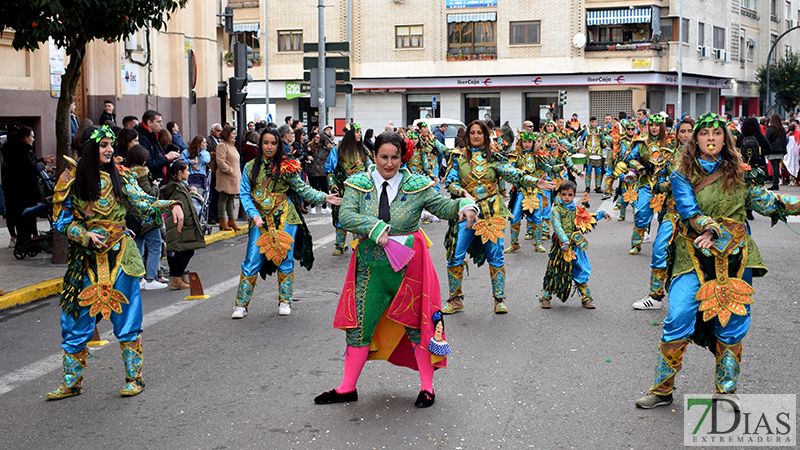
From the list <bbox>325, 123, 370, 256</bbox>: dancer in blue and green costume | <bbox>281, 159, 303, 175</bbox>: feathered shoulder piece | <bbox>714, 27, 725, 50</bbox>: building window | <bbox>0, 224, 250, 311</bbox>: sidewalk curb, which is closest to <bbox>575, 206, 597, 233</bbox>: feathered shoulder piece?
<bbox>281, 159, 303, 175</bbox>: feathered shoulder piece

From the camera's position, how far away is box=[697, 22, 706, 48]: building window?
49.6 meters

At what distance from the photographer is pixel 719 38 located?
53188 millimetres

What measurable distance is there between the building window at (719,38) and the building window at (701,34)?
7.41 ft

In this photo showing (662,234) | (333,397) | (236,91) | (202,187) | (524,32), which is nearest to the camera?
(333,397)

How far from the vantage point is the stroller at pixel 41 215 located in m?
11.7

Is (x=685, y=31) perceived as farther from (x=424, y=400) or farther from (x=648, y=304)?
(x=424, y=400)

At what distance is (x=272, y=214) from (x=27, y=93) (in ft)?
31.2

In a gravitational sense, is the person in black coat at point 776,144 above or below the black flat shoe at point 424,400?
above

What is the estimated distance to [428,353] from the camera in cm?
567

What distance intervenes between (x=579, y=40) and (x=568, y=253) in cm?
3973

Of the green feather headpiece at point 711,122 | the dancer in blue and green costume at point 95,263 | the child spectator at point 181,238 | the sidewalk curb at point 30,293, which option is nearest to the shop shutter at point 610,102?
the child spectator at point 181,238

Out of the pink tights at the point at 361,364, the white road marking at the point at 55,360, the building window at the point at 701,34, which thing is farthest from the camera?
the building window at the point at 701,34

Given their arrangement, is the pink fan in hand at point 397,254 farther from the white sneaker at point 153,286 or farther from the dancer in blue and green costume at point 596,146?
the dancer in blue and green costume at point 596,146

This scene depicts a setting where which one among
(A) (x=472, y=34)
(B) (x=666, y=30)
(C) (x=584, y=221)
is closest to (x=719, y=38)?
(B) (x=666, y=30)
